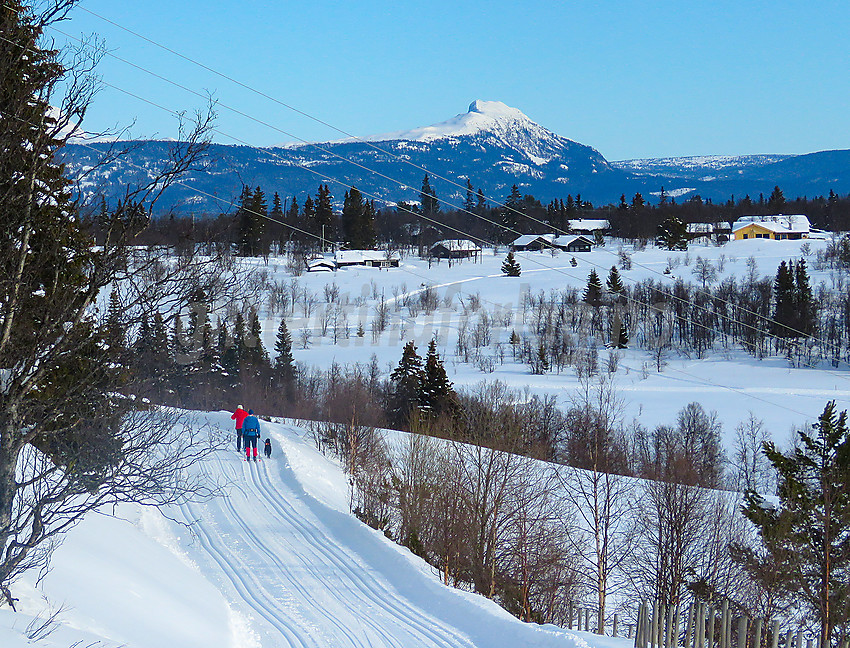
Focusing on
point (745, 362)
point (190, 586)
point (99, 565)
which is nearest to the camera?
point (99, 565)

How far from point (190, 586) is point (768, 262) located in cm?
10947

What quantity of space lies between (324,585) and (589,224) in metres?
132

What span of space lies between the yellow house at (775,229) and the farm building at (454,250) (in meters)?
48.1

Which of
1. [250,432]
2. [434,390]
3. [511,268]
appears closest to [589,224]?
[511,268]

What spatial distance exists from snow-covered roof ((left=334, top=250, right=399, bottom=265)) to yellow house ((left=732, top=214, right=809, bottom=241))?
6381 centimetres

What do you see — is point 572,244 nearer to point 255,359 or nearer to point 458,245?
point 458,245

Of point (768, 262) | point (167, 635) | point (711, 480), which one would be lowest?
point (711, 480)

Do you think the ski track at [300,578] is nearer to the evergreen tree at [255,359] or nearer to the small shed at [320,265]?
the evergreen tree at [255,359]

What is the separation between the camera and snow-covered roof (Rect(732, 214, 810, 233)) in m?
130

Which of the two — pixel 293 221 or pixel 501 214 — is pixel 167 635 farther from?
pixel 501 214

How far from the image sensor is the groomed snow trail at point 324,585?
10.3 meters

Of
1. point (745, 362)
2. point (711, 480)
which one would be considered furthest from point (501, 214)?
point (711, 480)

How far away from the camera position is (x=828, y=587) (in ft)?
61.8

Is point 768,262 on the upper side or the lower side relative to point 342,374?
upper
